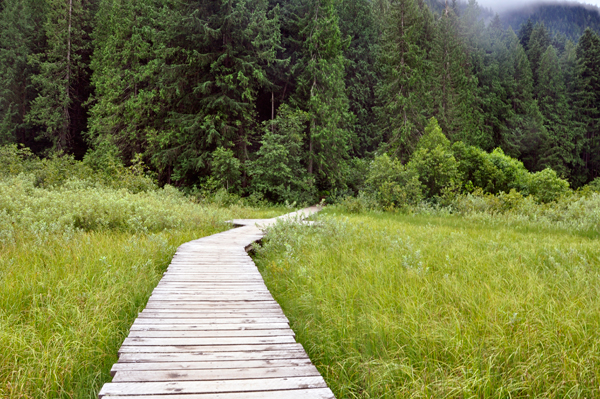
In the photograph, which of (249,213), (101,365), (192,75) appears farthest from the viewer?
(192,75)

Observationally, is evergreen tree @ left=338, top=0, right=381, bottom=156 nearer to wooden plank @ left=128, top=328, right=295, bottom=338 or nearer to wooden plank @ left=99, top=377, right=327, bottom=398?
wooden plank @ left=128, top=328, right=295, bottom=338

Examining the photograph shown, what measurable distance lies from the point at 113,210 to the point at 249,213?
7.51 meters

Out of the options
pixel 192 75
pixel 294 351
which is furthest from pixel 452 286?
pixel 192 75

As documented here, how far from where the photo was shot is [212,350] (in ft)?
9.06

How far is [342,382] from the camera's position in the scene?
2793 mm

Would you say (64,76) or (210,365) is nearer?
(210,365)

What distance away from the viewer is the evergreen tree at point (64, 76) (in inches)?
1118

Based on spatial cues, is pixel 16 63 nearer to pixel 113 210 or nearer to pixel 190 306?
pixel 113 210

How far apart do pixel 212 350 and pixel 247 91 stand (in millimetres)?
19203

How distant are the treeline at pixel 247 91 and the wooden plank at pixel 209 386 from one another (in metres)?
18.0

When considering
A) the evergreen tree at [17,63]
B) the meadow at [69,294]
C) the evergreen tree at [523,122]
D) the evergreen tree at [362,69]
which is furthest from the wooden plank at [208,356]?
the evergreen tree at [523,122]

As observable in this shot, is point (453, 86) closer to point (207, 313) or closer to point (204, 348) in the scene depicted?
point (207, 313)

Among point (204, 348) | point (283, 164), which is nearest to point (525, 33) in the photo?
point (283, 164)

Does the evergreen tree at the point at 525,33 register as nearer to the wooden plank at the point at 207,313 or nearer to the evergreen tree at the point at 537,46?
the evergreen tree at the point at 537,46
